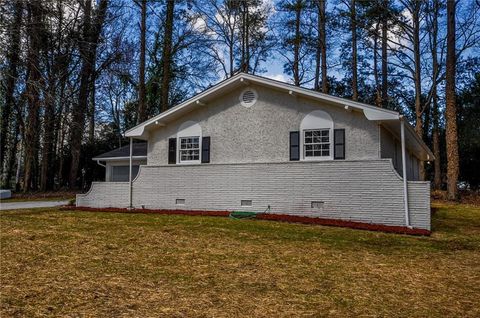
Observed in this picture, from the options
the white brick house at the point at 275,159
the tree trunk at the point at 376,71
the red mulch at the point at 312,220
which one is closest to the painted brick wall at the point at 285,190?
the white brick house at the point at 275,159

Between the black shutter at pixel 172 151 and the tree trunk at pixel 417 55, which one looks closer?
the black shutter at pixel 172 151

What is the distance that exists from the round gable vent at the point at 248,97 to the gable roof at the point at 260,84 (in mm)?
293

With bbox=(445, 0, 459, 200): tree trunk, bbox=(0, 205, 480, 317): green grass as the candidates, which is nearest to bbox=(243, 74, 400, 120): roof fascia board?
bbox=(0, 205, 480, 317): green grass

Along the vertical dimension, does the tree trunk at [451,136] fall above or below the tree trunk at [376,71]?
below

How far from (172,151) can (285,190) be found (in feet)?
16.3

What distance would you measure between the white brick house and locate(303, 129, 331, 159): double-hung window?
0.11 ft

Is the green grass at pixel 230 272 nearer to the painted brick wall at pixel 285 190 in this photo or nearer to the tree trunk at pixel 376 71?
the painted brick wall at pixel 285 190

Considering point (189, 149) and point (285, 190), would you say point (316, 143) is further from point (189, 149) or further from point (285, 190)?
point (189, 149)

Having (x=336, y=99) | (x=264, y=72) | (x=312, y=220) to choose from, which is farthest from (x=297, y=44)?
(x=312, y=220)

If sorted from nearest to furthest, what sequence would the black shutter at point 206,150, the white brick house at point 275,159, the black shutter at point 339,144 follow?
the white brick house at point 275,159
the black shutter at point 339,144
the black shutter at point 206,150

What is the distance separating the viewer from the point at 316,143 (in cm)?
1316

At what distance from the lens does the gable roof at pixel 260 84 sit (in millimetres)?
11914

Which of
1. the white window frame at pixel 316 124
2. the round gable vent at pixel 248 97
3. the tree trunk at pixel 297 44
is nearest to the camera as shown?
the white window frame at pixel 316 124

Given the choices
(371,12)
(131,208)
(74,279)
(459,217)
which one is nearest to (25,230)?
(74,279)
